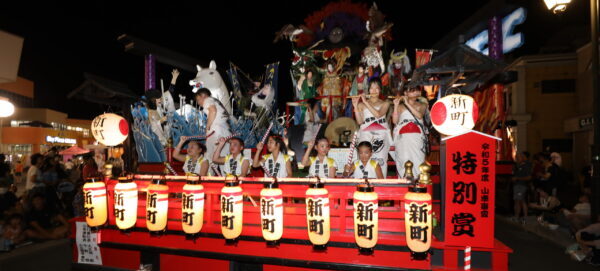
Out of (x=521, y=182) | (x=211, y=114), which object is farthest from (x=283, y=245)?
(x=521, y=182)

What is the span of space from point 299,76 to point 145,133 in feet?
19.1

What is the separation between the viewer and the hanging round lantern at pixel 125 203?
4.89 m

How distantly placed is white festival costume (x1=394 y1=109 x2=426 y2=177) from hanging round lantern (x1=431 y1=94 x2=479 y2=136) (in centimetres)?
108

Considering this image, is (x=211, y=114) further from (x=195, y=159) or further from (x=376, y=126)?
(x=376, y=126)

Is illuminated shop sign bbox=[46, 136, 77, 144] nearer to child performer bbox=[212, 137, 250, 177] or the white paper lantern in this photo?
the white paper lantern

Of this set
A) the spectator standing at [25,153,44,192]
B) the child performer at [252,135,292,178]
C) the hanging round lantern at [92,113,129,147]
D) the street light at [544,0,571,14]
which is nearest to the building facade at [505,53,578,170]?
the street light at [544,0,571,14]

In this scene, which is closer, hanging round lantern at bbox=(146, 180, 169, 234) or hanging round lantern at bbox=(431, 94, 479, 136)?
hanging round lantern at bbox=(431, 94, 479, 136)

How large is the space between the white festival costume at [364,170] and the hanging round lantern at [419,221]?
54.6 inches

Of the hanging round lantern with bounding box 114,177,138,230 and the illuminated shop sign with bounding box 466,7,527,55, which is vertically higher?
the illuminated shop sign with bounding box 466,7,527,55

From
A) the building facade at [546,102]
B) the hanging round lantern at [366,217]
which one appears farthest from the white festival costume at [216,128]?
the building facade at [546,102]

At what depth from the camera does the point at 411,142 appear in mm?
5480

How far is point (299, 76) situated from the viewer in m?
12.4

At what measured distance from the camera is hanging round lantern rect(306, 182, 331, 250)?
3.90 m

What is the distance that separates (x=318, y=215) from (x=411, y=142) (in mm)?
2443
